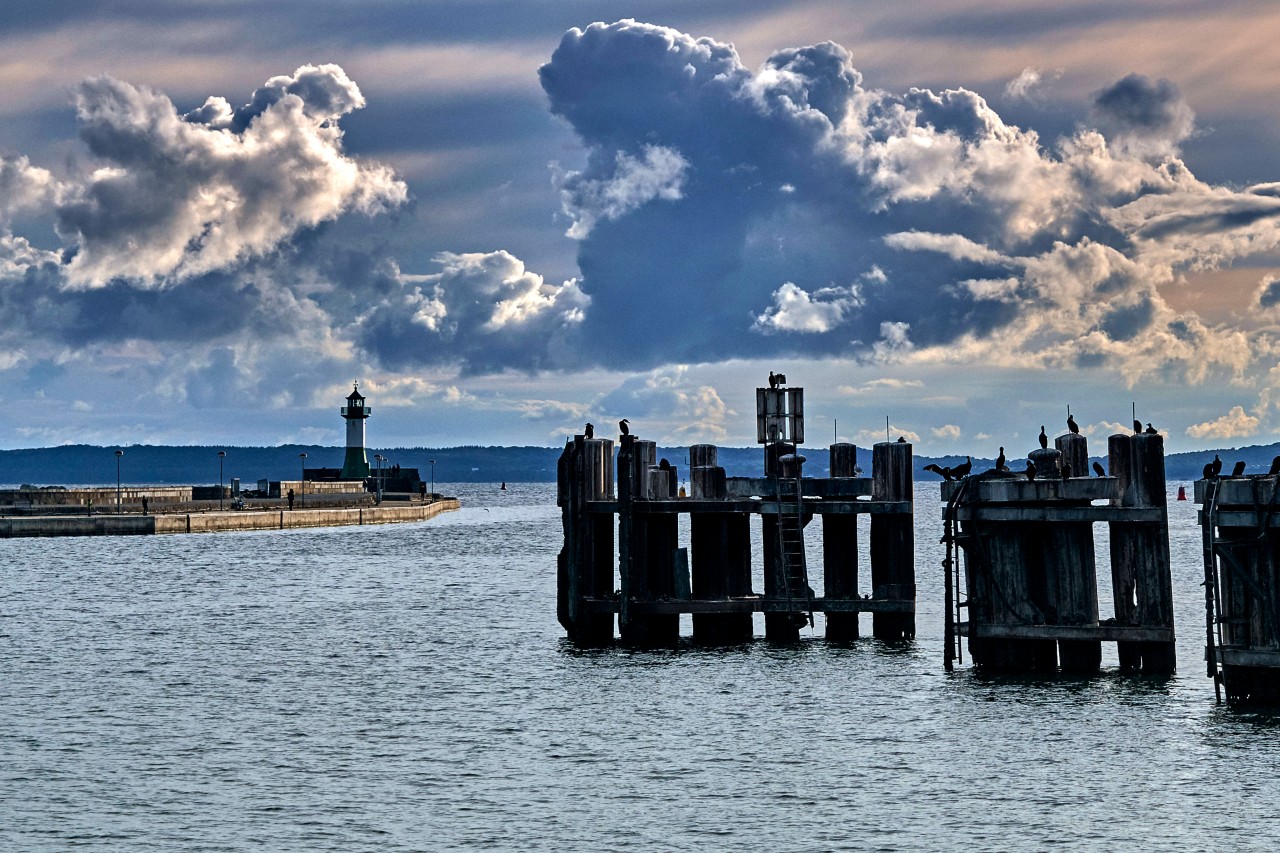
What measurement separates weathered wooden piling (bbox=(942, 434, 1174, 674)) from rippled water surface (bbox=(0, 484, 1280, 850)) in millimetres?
1304

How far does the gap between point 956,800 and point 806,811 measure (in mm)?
2409

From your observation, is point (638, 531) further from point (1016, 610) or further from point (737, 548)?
point (1016, 610)

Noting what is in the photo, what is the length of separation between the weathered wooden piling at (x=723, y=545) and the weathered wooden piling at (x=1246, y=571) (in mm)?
10533

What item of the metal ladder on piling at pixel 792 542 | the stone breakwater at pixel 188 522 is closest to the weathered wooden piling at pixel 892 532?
the metal ladder on piling at pixel 792 542

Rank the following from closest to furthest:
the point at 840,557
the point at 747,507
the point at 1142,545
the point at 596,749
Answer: the point at 596,749 < the point at 1142,545 < the point at 747,507 < the point at 840,557

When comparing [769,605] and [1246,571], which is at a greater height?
[1246,571]

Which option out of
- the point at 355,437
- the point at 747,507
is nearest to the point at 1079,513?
the point at 747,507

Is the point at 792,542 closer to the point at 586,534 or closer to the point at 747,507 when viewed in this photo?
the point at 747,507

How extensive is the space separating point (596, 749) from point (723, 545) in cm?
968

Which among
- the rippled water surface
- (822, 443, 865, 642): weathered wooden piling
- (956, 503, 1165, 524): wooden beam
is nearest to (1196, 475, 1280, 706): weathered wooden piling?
the rippled water surface

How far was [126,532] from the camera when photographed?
11706 cm

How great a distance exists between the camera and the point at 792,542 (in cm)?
3831

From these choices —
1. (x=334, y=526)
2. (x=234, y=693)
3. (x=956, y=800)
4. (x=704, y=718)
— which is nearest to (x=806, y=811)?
(x=956, y=800)

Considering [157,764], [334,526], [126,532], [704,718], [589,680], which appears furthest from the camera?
[334,526]
